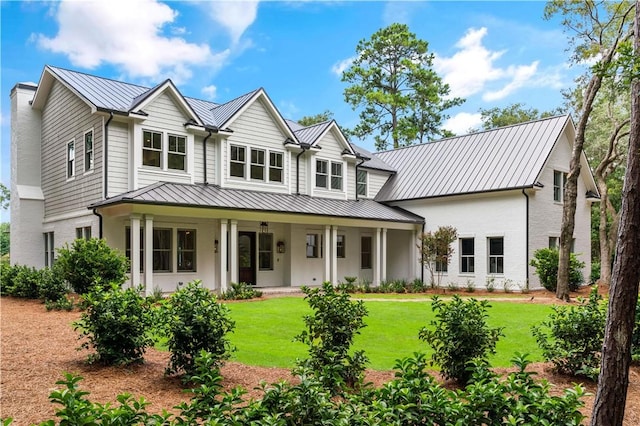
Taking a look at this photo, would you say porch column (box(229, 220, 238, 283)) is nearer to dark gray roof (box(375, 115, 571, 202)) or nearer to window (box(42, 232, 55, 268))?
window (box(42, 232, 55, 268))

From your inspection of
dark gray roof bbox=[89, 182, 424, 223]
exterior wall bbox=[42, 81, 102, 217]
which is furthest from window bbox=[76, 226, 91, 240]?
dark gray roof bbox=[89, 182, 424, 223]

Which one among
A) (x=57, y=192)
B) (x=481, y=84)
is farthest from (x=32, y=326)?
(x=481, y=84)

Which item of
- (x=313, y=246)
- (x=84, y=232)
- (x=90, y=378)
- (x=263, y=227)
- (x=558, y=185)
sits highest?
(x=558, y=185)

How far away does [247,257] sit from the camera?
21.2 metres

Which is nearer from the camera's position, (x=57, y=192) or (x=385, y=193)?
(x=57, y=192)

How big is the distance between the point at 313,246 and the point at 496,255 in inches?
323

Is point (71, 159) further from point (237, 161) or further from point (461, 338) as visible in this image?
point (461, 338)

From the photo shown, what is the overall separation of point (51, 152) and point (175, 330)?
18.5 m

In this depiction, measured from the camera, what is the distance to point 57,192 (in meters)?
20.6

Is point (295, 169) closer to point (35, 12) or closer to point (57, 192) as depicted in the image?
point (57, 192)

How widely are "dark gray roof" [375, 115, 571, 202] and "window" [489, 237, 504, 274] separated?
2366 millimetres

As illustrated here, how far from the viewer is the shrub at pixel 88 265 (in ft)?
43.5

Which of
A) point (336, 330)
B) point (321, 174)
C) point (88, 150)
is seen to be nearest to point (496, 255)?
point (321, 174)

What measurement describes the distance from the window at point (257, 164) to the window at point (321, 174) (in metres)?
3.22
